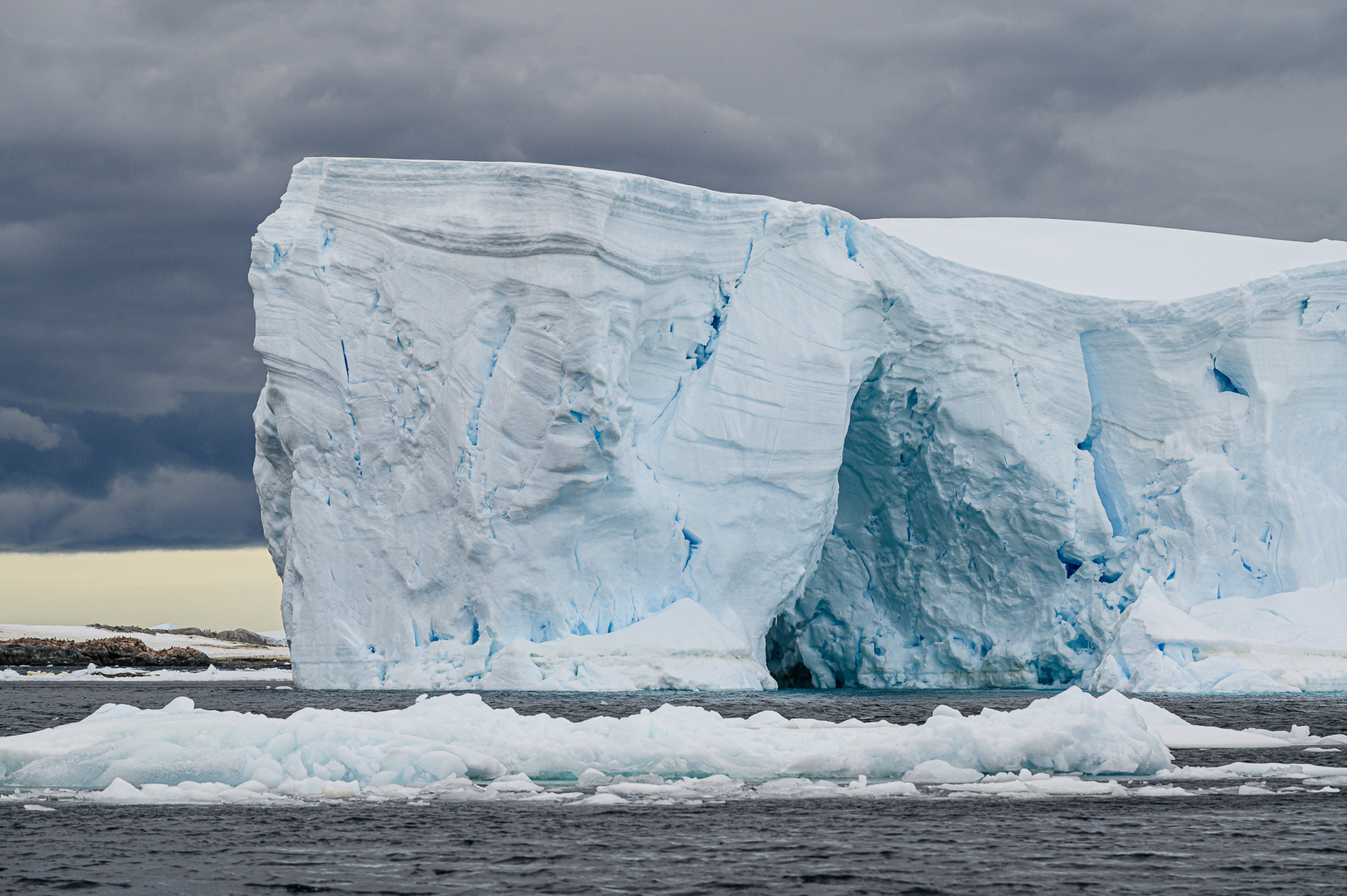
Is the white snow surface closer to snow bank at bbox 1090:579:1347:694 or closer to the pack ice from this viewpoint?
the pack ice

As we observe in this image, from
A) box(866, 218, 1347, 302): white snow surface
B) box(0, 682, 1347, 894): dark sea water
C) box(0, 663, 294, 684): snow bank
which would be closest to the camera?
box(0, 682, 1347, 894): dark sea water

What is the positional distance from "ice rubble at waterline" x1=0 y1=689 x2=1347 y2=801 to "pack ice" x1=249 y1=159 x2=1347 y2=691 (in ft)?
25.4

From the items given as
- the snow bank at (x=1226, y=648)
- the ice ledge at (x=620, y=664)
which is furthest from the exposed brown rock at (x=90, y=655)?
the snow bank at (x=1226, y=648)

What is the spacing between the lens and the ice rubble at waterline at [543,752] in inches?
385

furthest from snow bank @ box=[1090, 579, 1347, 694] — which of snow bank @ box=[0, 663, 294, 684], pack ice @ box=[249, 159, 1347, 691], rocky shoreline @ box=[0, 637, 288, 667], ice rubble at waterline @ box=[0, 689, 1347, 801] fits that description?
rocky shoreline @ box=[0, 637, 288, 667]

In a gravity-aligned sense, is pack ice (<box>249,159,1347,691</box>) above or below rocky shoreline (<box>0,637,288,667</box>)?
above

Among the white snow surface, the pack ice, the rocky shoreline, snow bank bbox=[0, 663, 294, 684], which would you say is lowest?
snow bank bbox=[0, 663, 294, 684]

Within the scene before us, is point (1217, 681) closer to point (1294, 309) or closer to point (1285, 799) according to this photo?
point (1294, 309)

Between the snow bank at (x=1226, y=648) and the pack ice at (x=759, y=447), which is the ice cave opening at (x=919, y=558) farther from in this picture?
the snow bank at (x=1226, y=648)

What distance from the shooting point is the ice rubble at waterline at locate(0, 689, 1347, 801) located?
385 inches

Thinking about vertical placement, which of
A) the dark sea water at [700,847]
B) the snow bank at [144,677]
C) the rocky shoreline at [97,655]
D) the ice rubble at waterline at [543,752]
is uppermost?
the rocky shoreline at [97,655]

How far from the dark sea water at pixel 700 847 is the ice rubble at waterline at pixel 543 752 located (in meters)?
0.67

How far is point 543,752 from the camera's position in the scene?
10539 mm

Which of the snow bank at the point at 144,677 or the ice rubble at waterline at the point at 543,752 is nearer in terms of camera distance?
the ice rubble at waterline at the point at 543,752
